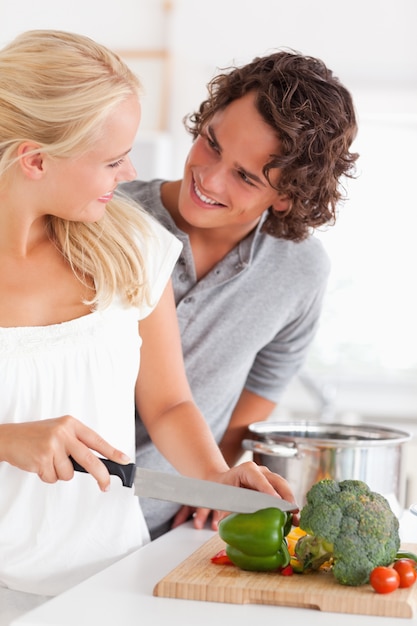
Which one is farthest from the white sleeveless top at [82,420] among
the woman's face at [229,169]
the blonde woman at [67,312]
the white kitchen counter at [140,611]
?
the woman's face at [229,169]

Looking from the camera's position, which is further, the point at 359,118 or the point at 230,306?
the point at 359,118

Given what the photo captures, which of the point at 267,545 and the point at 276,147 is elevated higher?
the point at 276,147

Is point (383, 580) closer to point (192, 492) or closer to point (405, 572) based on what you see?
point (405, 572)

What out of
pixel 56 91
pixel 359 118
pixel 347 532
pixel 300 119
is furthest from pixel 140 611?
pixel 359 118

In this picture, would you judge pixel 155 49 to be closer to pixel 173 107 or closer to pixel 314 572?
pixel 173 107

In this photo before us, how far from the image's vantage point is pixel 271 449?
175 centimetres

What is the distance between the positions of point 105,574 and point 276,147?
898 mm

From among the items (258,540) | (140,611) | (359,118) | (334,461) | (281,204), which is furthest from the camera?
(359,118)

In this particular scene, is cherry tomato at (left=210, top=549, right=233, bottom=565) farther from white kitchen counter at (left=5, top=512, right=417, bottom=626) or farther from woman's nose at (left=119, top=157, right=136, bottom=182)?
woman's nose at (left=119, top=157, right=136, bottom=182)

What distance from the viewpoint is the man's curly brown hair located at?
1730 mm

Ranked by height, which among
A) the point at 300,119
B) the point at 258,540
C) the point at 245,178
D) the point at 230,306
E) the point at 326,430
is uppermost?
the point at 300,119

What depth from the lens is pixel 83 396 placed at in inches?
56.0

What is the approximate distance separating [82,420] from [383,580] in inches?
21.5

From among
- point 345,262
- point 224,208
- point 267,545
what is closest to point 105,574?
point 267,545
